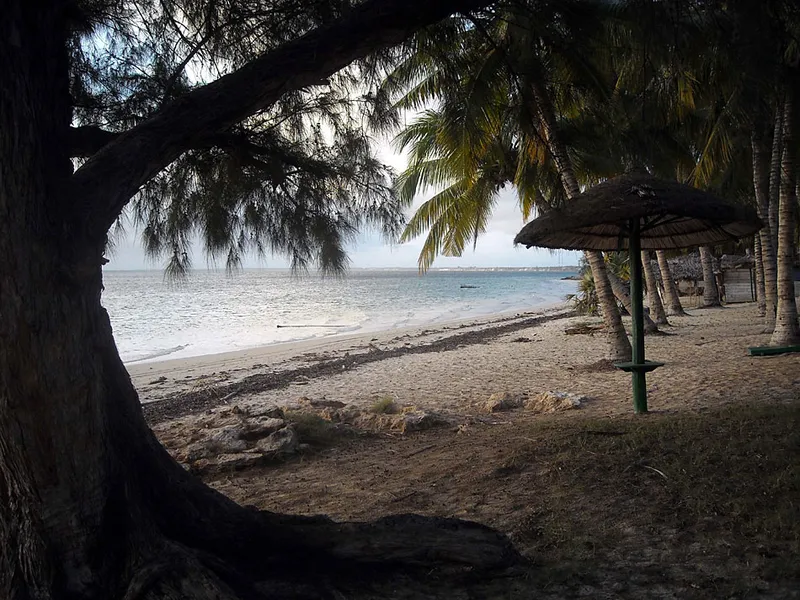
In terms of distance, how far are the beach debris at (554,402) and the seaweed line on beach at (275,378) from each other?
5029 millimetres

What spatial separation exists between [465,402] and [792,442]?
438cm

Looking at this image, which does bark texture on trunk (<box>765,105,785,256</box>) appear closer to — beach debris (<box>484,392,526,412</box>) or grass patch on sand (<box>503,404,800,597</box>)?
beach debris (<box>484,392,526,412</box>)

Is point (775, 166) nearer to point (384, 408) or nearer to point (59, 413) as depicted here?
point (384, 408)

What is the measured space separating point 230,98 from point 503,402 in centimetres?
541

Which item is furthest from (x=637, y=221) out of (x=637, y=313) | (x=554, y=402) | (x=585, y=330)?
(x=585, y=330)

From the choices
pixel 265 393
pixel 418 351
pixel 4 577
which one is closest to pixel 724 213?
pixel 4 577

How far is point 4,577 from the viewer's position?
2.16m

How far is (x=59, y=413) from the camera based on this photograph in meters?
2.16

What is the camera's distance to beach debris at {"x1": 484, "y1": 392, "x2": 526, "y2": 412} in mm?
7053

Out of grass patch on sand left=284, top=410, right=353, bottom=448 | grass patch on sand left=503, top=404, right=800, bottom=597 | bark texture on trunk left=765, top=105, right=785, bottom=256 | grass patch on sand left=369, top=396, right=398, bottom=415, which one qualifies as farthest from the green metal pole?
bark texture on trunk left=765, top=105, right=785, bottom=256

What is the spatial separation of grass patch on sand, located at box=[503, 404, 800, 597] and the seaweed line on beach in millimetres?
6260

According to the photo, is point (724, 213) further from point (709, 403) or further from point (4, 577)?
point (4, 577)

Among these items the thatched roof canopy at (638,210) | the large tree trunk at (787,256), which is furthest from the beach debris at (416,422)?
the large tree trunk at (787,256)

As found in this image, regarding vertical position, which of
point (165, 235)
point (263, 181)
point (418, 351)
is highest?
point (263, 181)
